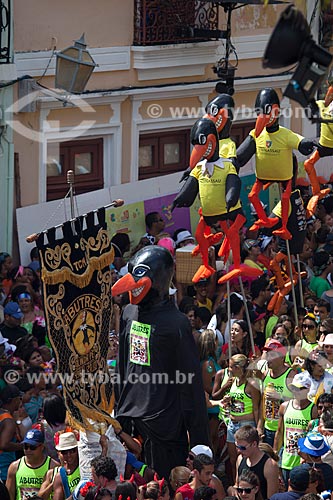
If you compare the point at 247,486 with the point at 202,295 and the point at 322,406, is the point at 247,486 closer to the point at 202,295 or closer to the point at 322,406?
the point at 322,406

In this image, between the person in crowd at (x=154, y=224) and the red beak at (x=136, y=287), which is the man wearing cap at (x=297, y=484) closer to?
the red beak at (x=136, y=287)

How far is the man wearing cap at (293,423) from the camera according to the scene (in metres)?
11.1

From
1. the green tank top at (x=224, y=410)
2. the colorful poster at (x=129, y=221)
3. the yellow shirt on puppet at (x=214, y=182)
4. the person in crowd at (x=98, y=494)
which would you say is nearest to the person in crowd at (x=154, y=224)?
the colorful poster at (x=129, y=221)

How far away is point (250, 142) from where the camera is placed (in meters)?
13.5

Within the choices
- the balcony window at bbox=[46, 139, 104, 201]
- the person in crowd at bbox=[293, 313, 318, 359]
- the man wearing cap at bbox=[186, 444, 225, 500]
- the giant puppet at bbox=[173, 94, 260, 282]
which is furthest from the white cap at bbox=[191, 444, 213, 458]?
the balcony window at bbox=[46, 139, 104, 201]

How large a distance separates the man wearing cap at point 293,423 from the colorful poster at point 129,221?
593cm

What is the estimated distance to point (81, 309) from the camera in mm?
11141

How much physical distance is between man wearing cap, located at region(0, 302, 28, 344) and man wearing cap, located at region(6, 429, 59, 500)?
3252 mm

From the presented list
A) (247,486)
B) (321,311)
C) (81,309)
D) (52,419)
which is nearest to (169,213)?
(321,311)

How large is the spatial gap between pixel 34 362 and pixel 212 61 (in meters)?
7.65

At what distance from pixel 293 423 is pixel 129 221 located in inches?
253

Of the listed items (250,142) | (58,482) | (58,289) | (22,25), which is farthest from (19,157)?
(58,482)

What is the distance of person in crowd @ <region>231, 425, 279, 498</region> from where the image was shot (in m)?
10.3

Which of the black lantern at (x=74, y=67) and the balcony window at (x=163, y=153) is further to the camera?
the balcony window at (x=163, y=153)
